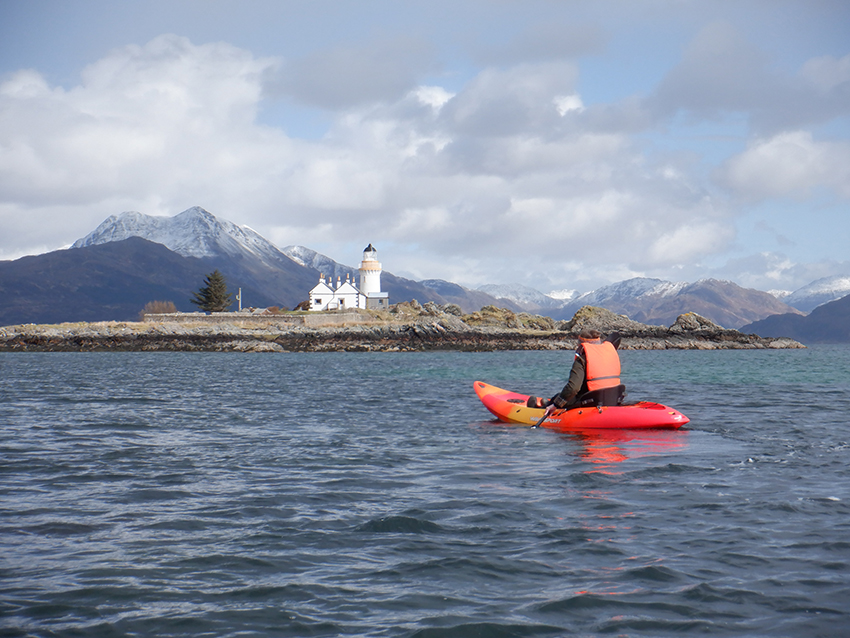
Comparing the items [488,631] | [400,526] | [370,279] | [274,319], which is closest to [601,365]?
[400,526]

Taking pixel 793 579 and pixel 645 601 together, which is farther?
pixel 793 579

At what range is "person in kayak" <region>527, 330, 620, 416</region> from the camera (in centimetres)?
1503

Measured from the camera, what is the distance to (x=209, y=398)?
24.1 meters

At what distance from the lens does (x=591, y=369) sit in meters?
15.2

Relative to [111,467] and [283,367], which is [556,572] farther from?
[283,367]

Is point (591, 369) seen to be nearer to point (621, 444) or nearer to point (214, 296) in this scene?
point (621, 444)

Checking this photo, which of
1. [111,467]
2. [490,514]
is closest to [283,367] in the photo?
[111,467]

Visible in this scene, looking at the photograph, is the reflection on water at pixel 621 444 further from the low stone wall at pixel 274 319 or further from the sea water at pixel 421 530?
the low stone wall at pixel 274 319

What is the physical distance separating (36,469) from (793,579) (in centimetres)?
1104

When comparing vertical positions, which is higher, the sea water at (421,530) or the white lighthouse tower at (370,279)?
the white lighthouse tower at (370,279)

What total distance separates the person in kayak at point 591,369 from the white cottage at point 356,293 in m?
86.6

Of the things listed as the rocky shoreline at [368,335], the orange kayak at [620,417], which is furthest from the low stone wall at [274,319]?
the orange kayak at [620,417]

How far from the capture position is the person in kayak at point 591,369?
592 inches

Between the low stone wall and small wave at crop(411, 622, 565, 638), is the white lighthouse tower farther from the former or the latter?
small wave at crop(411, 622, 565, 638)
